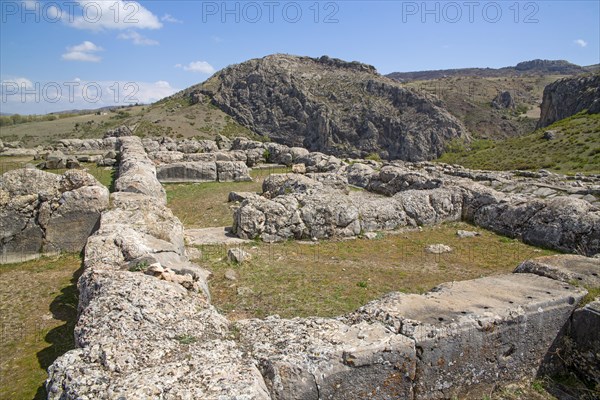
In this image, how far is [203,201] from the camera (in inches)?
687

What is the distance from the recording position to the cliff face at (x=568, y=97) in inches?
2035

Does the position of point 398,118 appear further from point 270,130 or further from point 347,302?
point 347,302

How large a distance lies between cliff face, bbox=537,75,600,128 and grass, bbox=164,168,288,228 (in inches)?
1932

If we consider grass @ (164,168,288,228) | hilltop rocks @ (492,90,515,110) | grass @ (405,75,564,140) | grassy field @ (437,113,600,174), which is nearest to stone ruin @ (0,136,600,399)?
grass @ (164,168,288,228)

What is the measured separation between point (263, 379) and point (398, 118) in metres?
77.7

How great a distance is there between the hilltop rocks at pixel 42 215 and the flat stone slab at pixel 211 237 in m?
2.50

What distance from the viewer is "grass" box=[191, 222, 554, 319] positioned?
773 cm

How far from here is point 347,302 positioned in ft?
25.5

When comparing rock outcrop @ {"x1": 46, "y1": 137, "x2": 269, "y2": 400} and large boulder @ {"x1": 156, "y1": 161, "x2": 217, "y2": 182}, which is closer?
rock outcrop @ {"x1": 46, "y1": 137, "x2": 269, "y2": 400}

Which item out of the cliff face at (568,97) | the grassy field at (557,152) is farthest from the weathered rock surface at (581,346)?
the cliff face at (568,97)

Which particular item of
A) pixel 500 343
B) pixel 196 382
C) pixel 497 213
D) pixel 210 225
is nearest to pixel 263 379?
pixel 196 382

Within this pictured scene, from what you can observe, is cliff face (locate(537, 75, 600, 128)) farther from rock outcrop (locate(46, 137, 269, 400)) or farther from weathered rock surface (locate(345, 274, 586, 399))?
rock outcrop (locate(46, 137, 269, 400))

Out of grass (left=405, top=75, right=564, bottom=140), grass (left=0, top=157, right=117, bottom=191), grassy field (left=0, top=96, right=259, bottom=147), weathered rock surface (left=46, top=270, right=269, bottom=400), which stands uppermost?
grass (left=405, top=75, right=564, bottom=140)

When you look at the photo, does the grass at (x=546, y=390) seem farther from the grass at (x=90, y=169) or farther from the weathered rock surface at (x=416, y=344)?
the grass at (x=90, y=169)
